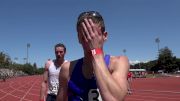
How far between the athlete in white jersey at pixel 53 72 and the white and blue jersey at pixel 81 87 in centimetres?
342

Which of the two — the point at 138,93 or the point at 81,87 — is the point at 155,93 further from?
the point at 81,87

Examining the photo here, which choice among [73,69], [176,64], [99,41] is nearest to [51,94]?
[73,69]

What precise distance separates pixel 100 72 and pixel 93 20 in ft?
1.09

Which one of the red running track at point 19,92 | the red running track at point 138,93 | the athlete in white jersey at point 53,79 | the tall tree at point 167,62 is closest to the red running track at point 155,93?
the red running track at point 138,93

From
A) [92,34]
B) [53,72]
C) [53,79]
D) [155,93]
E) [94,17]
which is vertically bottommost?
[155,93]

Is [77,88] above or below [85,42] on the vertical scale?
below

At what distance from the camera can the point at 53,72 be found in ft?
18.5

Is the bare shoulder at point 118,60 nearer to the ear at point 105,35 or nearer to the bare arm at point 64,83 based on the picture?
the ear at point 105,35

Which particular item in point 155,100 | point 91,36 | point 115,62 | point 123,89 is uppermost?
point 91,36

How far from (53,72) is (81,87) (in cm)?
363

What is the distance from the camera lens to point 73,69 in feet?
6.98

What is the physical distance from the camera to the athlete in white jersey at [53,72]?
5512 millimetres

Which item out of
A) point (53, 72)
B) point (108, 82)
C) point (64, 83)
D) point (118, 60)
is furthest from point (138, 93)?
point (108, 82)

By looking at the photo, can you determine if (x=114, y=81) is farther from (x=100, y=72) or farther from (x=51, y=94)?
(x=51, y=94)
